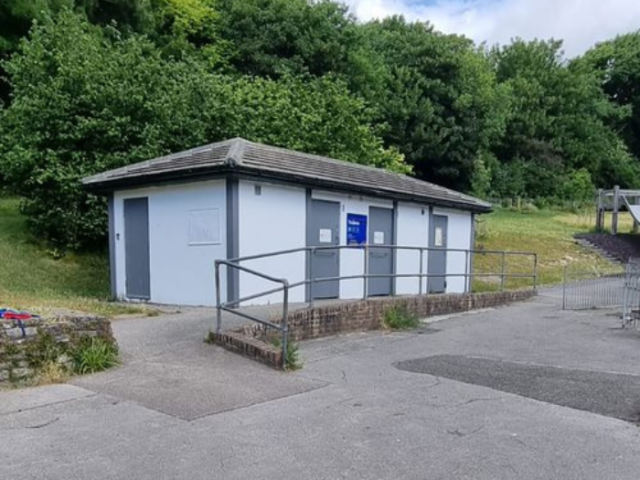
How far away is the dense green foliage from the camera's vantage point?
15586 mm

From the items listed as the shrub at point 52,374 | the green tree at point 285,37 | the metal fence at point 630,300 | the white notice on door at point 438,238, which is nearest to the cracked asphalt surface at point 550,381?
the shrub at point 52,374

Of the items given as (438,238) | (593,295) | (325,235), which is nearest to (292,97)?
(438,238)

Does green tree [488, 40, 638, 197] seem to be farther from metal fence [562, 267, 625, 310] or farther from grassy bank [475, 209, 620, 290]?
metal fence [562, 267, 625, 310]

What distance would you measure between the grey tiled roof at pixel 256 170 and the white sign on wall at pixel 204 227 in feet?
2.41

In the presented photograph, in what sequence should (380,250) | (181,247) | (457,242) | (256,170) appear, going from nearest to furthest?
(256,170) < (181,247) < (380,250) < (457,242)

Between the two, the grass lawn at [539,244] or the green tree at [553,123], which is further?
the green tree at [553,123]

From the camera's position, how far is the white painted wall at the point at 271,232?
34.8ft

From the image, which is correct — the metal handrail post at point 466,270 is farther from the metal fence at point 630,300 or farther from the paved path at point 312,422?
the paved path at point 312,422

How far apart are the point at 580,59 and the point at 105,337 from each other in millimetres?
60999

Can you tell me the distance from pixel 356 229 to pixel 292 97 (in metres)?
10.4

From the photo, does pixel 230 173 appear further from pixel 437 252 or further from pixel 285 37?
pixel 285 37

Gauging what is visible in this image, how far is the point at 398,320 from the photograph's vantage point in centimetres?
1084

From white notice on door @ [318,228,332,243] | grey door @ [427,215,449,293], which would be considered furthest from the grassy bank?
white notice on door @ [318,228,332,243]

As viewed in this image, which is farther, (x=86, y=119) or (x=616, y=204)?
(x=616, y=204)
